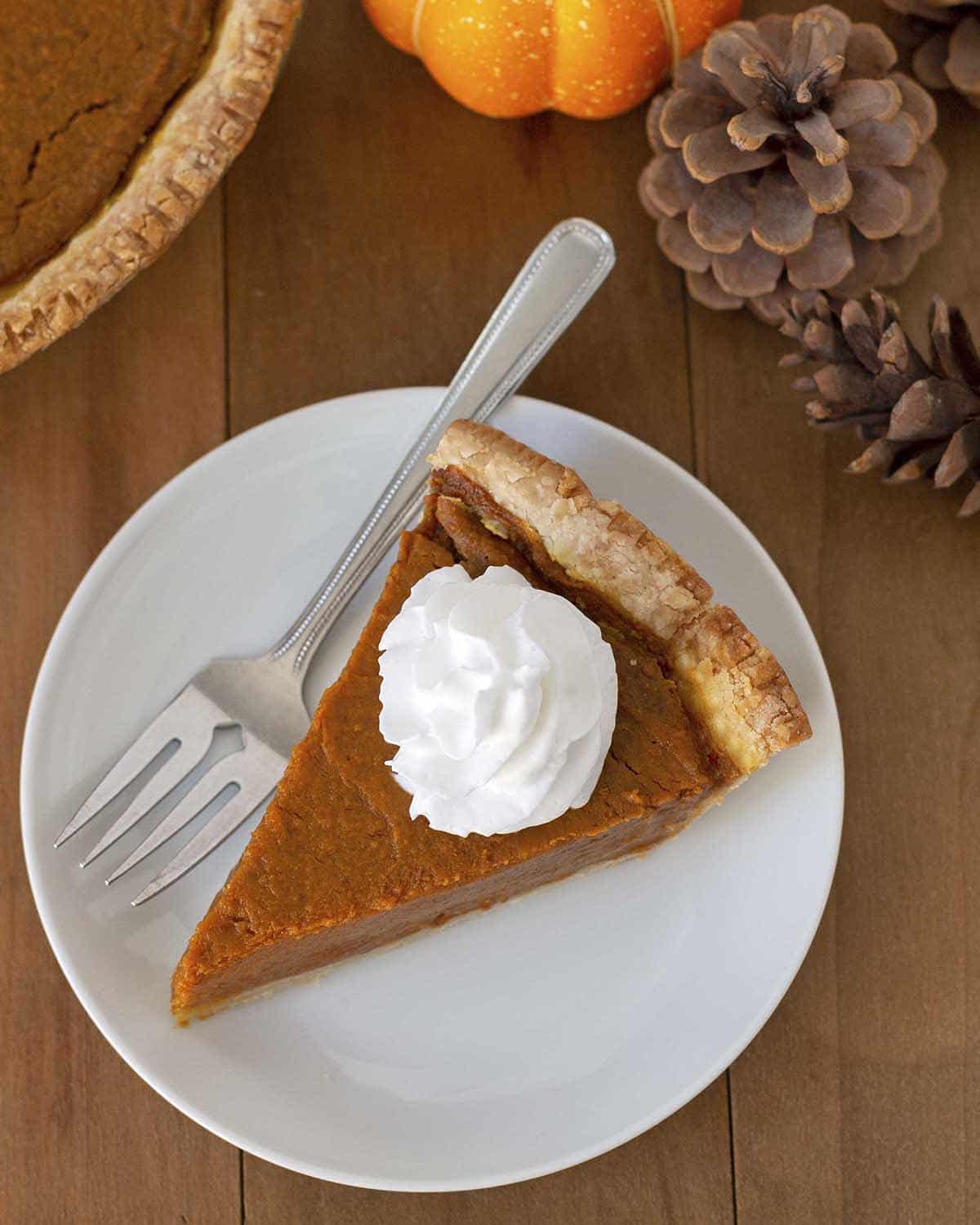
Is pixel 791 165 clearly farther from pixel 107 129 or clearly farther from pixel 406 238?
pixel 107 129

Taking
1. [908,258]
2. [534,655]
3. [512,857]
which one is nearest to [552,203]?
[908,258]

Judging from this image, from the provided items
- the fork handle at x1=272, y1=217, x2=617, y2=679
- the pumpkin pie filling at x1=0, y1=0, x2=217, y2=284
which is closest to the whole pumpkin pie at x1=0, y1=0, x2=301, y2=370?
the pumpkin pie filling at x1=0, y1=0, x2=217, y2=284

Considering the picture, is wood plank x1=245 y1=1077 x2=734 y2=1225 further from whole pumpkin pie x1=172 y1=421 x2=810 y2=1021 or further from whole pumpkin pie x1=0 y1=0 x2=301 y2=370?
whole pumpkin pie x1=0 y1=0 x2=301 y2=370

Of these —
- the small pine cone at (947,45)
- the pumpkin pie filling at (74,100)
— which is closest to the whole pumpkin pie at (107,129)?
the pumpkin pie filling at (74,100)

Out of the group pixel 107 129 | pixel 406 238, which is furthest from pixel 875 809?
pixel 107 129

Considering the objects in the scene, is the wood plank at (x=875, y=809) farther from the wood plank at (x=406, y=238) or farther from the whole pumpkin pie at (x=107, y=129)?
the whole pumpkin pie at (x=107, y=129)
